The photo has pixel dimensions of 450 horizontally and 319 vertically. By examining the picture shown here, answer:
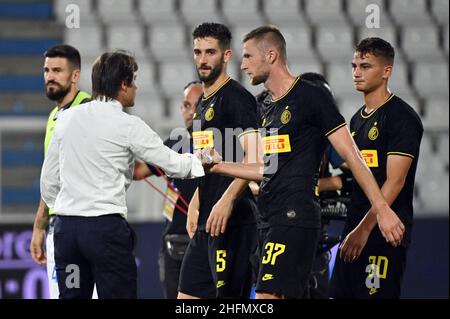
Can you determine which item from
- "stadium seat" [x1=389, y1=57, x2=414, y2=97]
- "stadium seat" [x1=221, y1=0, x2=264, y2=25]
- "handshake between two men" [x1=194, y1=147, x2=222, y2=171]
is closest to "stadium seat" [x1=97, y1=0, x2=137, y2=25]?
"stadium seat" [x1=221, y1=0, x2=264, y2=25]

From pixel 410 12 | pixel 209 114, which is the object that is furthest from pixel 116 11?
pixel 209 114

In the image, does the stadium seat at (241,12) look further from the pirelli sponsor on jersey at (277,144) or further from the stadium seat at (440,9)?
the pirelli sponsor on jersey at (277,144)

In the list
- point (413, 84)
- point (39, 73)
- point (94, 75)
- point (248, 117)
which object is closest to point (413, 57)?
point (413, 84)

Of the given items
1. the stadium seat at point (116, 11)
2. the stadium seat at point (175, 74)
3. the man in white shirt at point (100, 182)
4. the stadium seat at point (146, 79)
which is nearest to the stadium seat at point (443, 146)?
the stadium seat at point (175, 74)

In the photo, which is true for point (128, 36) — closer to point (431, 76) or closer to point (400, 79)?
point (400, 79)

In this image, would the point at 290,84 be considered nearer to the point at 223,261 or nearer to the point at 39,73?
the point at 223,261

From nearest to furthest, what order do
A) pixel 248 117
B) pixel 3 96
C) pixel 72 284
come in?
pixel 72 284 → pixel 248 117 → pixel 3 96

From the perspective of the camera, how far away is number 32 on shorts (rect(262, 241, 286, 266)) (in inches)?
195

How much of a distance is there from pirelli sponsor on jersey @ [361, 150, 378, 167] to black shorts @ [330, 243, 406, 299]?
1.55 ft

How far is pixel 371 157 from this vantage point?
216 inches

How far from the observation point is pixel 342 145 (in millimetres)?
4941

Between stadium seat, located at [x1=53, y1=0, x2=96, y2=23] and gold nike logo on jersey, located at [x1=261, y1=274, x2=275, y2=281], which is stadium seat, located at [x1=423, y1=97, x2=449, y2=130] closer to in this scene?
stadium seat, located at [x1=53, y1=0, x2=96, y2=23]

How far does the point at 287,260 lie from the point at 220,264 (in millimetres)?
702

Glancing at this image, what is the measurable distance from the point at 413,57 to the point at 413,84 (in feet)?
1.41
